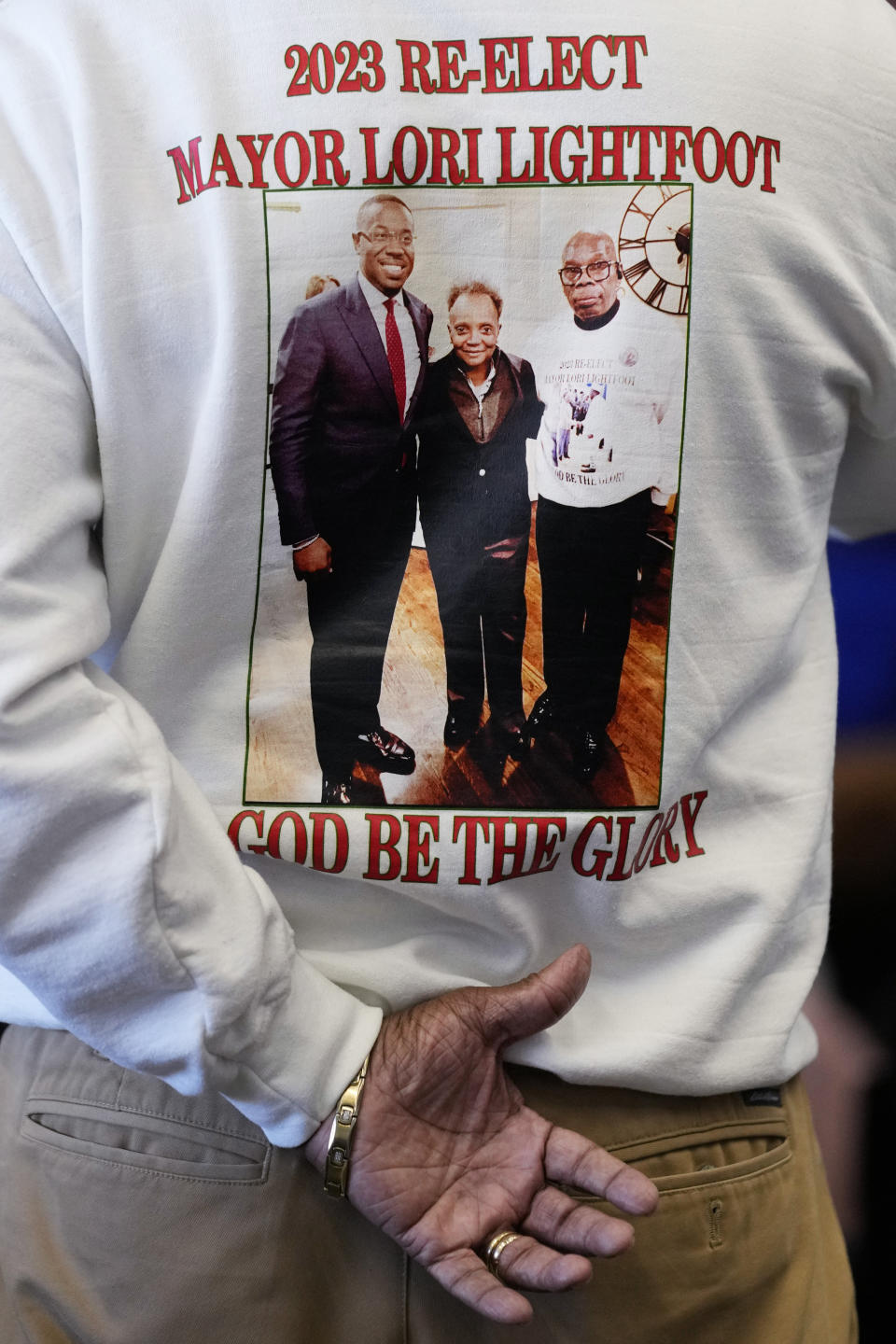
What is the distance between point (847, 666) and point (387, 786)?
4.41 feet

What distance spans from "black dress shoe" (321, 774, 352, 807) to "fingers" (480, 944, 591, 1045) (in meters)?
0.18

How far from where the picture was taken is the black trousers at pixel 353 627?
765 mm

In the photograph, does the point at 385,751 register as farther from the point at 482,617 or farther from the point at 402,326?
the point at 402,326

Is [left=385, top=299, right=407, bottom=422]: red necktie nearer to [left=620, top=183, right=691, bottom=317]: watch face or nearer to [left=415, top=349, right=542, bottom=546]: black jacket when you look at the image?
[left=415, top=349, right=542, bottom=546]: black jacket

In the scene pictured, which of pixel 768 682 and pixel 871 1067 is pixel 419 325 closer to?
pixel 768 682

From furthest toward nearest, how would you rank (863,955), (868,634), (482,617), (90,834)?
(868,634) → (863,955) → (482,617) → (90,834)

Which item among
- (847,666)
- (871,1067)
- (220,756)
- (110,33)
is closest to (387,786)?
(220,756)

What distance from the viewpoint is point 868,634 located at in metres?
1.90

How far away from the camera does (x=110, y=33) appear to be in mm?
702

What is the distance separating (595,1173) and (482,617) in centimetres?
40

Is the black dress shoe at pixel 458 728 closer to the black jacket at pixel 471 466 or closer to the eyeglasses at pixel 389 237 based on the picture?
the black jacket at pixel 471 466

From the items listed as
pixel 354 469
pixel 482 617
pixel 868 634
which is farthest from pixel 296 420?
pixel 868 634

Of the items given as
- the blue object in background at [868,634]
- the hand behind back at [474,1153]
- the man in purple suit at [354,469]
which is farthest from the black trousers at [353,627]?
the blue object in background at [868,634]

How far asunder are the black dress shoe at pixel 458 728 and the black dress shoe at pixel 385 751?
0.03 m
